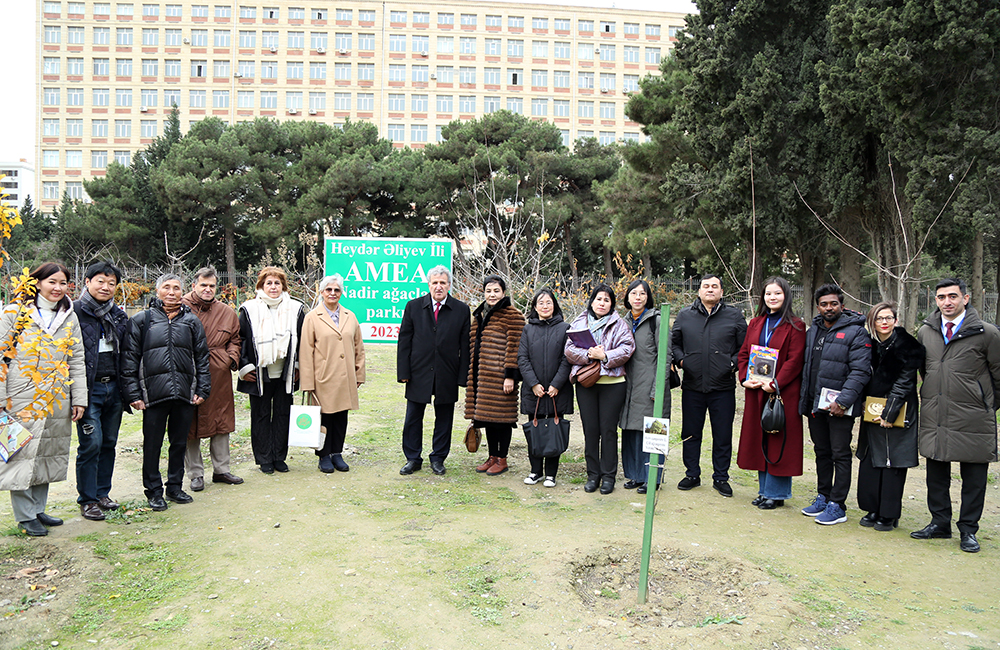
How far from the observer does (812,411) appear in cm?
544

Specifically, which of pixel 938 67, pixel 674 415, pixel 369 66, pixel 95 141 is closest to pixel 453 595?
pixel 674 415

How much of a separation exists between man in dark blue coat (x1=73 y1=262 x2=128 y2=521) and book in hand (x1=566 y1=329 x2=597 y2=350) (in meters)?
3.48

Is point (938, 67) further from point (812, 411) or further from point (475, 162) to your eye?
point (475, 162)

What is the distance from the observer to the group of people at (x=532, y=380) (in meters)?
4.87

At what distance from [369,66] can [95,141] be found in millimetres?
22111

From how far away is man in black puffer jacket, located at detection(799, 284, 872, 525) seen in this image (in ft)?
17.1

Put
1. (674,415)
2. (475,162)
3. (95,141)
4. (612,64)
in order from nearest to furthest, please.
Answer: (674,415)
(475,162)
(95,141)
(612,64)

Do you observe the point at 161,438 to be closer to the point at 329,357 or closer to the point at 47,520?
the point at 47,520

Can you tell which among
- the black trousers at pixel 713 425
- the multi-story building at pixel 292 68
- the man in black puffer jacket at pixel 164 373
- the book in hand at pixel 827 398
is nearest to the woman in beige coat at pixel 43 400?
the man in black puffer jacket at pixel 164 373

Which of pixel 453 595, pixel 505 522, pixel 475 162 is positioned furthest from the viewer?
pixel 475 162

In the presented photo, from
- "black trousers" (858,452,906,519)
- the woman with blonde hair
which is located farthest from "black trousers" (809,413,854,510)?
the woman with blonde hair

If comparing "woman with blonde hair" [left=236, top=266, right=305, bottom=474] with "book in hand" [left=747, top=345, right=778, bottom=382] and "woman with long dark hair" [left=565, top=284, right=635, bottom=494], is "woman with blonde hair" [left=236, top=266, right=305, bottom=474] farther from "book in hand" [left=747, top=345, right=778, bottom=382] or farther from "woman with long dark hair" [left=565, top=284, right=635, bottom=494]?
"book in hand" [left=747, top=345, right=778, bottom=382]

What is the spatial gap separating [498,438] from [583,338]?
137 cm

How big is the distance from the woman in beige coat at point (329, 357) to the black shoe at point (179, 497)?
1291 millimetres
